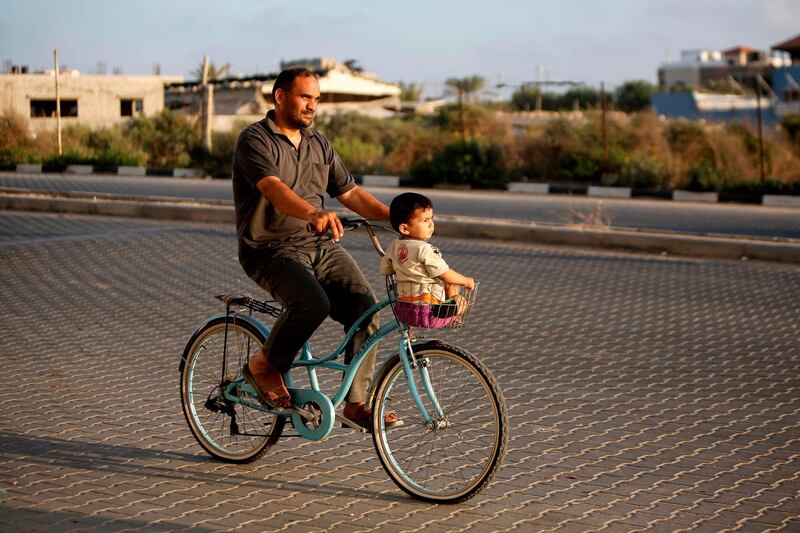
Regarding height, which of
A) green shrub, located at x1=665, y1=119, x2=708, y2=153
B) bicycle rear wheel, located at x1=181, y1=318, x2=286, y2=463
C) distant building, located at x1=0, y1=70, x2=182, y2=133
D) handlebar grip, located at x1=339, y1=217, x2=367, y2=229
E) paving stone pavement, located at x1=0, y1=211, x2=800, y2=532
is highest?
distant building, located at x1=0, y1=70, x2=182, y2=133

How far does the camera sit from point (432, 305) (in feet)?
15.6

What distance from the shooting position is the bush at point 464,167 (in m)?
28.7

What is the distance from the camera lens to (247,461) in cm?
561

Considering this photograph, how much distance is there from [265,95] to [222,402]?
216ft

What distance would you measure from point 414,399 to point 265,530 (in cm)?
86

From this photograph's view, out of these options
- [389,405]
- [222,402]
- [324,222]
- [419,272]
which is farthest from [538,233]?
[324,222]

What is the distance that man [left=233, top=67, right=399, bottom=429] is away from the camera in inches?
200

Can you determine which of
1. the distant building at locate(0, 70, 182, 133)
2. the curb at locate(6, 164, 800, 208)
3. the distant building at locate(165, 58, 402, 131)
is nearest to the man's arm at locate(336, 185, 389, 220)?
the curb at locate(6, 164, 800, 208)

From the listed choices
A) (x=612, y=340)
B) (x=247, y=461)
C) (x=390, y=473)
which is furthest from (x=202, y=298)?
(x=390, y=473)

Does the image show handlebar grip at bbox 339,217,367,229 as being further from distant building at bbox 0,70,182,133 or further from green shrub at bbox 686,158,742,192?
distant building at bbox 0,70,182,133

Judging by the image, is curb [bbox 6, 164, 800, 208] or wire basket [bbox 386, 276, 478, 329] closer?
wire basket [bbox 386, 276, 478, 329]

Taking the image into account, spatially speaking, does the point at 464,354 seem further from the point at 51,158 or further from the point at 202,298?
Result: the point at 51,158

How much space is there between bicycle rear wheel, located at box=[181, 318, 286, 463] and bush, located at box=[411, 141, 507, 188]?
22935mm

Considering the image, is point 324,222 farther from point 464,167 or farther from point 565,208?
point 464,167
